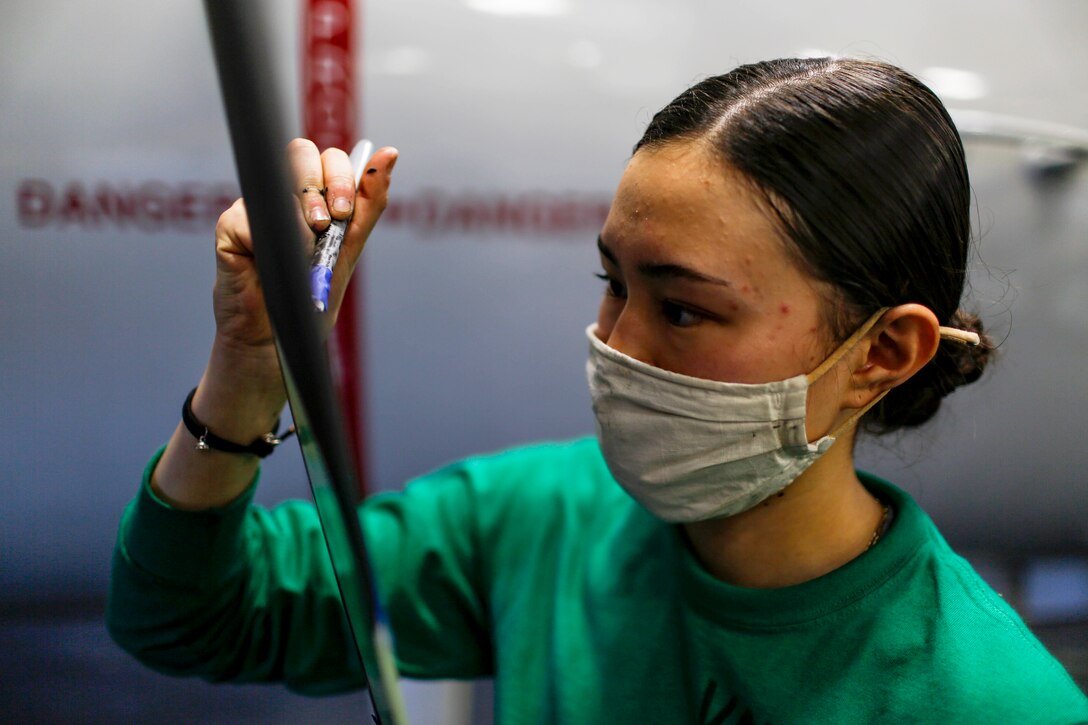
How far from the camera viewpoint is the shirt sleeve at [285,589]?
83 centimetres

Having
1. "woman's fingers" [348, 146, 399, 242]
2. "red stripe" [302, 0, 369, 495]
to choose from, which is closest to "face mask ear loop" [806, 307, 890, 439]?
"woman's fingers" [348, 146, 399, 242]

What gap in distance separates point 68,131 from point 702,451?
940 millimetres

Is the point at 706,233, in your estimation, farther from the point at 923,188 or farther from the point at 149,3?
the point at 149,3

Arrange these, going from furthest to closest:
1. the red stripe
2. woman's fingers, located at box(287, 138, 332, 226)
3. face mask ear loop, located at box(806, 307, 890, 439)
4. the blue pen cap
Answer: the red stripe, face mask ear loop, located at box(806, 307, 890, 439), woman's fingers, located at box(287, 138, 332, 226), the blue pen cap

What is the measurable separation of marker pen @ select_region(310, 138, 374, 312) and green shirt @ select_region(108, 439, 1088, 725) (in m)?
0.31

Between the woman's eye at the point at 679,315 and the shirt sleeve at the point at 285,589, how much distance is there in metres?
0.33

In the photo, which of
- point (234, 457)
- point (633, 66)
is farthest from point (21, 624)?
point (633, 66)

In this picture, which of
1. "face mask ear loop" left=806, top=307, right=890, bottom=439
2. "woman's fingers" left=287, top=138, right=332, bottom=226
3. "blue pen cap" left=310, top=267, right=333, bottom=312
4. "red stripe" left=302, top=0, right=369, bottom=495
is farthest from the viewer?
"red stripe" left=302, top=0, right=369, bottom=495

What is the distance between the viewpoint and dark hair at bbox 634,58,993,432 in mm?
711

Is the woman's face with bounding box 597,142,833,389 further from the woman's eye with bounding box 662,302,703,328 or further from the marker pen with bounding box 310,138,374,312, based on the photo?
the marker pen with bounding box 310,138,374,312

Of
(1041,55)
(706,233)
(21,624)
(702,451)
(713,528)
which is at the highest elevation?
(1041,55)

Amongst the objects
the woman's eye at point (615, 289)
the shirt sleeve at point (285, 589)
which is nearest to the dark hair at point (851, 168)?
the woman's eye at point (615, 289)

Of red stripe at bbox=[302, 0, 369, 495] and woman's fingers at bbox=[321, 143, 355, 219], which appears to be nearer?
woman's fingers at bbox=[321, 143, 355, 219]

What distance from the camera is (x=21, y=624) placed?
0.92m
